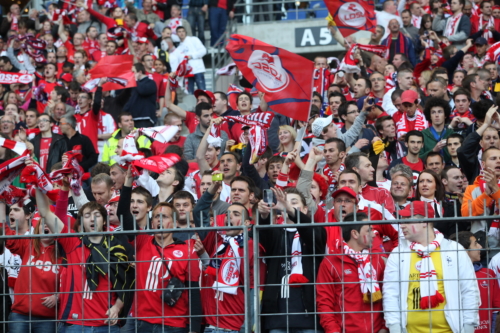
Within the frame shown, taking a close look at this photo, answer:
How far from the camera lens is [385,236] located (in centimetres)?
705

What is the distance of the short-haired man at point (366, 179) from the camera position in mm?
8312

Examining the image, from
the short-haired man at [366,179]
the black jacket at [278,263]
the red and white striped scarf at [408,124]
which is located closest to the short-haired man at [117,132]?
the red and white striped scarf at [408,124]

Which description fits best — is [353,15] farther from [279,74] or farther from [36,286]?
[36,286]

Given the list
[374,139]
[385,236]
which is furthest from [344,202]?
[374,139]

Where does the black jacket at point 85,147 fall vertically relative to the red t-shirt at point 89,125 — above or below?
below

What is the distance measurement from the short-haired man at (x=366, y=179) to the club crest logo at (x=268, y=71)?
4.29ft

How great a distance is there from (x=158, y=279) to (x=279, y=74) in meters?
3.86

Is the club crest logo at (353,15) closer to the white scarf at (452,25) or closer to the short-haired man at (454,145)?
the white scarf at (452,25)

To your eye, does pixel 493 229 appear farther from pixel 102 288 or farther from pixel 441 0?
pixel 441 0

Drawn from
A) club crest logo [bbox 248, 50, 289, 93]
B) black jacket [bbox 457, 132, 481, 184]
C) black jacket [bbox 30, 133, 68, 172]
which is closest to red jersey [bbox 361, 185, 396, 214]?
black jacket [bbox 457, 132, 481, 184]

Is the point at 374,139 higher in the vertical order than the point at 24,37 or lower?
lower

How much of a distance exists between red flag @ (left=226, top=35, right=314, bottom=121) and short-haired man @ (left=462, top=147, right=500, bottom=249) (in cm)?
193

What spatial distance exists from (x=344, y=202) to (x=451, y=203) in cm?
162

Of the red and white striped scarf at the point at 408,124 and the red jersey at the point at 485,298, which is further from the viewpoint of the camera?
the red and white striped scarf at the point at 408,124
